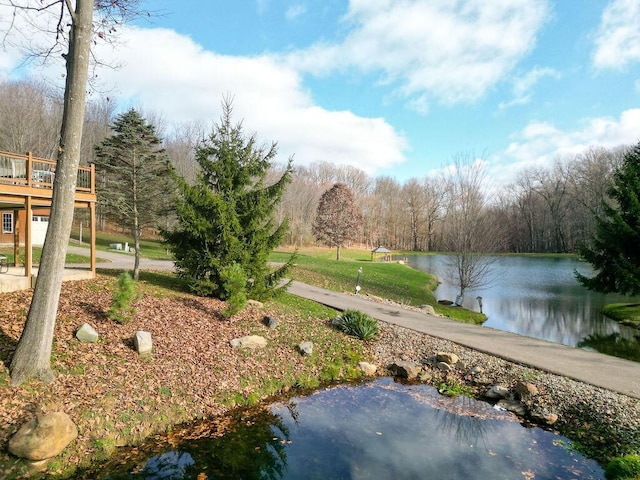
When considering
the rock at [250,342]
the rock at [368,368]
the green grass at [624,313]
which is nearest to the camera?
the rock at [250,342]

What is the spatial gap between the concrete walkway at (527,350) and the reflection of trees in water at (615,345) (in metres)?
2.96

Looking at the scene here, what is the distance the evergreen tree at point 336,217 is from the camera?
4669 centimetres

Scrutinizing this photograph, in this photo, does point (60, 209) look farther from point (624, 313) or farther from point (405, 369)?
point (624, 313)

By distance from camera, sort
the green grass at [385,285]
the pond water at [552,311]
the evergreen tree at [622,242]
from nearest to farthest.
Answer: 1. the pond water at [552,311]
2. the evergreen tree at [622,242]
3. the green grass at [385,285]

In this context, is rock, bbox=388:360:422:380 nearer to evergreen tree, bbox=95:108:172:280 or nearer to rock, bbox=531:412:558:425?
rock, bbox=531:412:558:425

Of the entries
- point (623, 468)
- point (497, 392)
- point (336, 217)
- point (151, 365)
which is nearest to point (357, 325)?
point (497, 392)

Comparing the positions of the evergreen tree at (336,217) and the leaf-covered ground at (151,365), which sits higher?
the evergreen tree at (336,217)

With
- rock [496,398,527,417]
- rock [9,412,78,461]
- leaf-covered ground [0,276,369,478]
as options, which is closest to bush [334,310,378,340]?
leaf-covered ground [0,276,369,478]

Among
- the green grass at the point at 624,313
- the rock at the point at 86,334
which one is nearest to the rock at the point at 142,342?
the rock at the point at 86,334

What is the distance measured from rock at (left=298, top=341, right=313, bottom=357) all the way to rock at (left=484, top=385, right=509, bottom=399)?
14.4 ft

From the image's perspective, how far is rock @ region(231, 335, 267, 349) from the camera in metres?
9.90

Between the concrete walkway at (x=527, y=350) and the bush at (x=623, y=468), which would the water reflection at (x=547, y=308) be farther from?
the bush at (x=623, y=468)

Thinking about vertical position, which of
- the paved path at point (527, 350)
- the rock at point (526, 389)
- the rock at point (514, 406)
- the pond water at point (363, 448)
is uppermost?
the paved path at point (527, 350)

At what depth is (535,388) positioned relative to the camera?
27.7 feet
